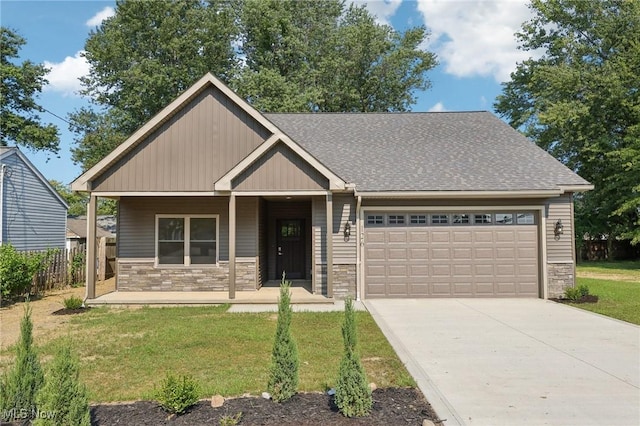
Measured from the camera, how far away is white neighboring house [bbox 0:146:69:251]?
17.5 meters

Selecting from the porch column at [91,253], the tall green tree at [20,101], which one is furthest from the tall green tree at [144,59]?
the porch column at [91,253]

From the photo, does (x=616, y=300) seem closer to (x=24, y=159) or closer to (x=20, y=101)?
(x=24, y=159)

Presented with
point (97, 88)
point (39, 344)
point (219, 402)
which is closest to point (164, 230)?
point (39, 344)

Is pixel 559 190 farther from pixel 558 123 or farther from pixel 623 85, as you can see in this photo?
pixel 623 85

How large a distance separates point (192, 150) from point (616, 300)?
12.1m

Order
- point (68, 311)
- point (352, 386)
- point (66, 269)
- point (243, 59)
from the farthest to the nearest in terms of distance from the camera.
A: point (243, 59)
point (66, 269)
point (68, 311)
point (352, 386)

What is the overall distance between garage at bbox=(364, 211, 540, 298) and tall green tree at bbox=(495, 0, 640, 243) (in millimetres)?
14671

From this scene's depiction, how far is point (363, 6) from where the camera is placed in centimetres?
3183

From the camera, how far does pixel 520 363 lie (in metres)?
5.76

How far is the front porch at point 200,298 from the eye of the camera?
34.2 feet

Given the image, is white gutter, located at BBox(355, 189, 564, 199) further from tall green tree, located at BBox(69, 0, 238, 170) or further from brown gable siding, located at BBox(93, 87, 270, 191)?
tall green tree, located at BBox(69, 0, 238, 170)

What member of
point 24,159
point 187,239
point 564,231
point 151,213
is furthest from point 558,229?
point 24,159

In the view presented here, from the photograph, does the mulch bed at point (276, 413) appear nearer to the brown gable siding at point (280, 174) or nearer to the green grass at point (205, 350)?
the green grass at point (205, 350)

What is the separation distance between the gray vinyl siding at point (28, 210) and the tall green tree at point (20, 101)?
34.6 ft
